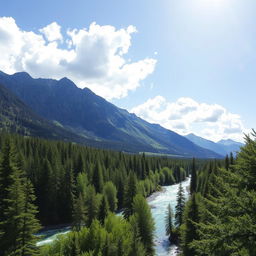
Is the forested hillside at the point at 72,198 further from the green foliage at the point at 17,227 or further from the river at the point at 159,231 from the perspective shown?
the river at the point at 159,231

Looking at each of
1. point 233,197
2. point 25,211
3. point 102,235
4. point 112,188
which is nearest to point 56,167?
point 112,188

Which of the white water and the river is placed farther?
the river

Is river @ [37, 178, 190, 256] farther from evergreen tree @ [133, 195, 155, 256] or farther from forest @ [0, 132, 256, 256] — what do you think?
evergreen tree @ [133, 195, 155, 256]

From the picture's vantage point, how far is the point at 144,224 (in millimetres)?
52656

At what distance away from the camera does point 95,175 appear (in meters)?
98.1

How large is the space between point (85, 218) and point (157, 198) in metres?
59.6

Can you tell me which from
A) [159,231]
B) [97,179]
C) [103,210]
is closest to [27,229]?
[103,210]

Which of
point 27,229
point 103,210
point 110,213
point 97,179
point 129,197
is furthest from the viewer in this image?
point 97,179

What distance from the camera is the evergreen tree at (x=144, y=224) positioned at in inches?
2014

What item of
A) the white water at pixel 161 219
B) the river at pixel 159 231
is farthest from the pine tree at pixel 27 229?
the white water at pixel 161 219

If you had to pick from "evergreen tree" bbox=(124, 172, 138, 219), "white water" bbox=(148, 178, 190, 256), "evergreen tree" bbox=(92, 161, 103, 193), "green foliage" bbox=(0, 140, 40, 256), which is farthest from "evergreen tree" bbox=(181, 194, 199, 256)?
"evergreen tree" bbox=(92, 161, 103, 193)

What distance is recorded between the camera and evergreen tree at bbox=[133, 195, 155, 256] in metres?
51.2

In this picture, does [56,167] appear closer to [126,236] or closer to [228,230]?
[126,236]

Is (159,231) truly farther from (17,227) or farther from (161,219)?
(17,227)
